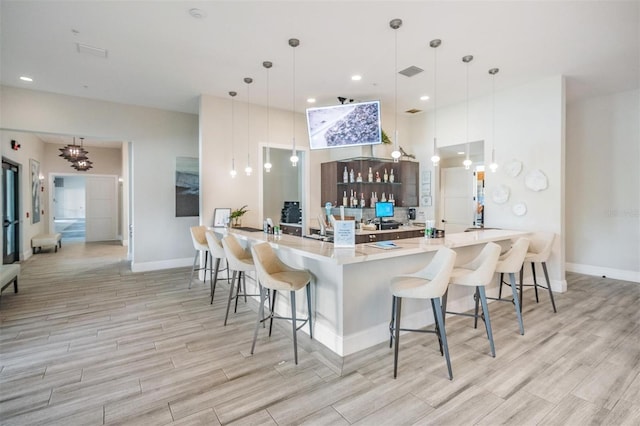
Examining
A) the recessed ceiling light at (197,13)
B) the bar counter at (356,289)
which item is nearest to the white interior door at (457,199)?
the bar counter at (356,289)

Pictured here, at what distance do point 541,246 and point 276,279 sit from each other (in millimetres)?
3709

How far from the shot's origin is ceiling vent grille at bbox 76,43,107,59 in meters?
3.64

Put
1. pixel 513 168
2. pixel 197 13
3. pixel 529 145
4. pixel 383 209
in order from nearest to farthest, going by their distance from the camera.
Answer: pixel 197 13 → pixel 529 145 → pixel 513 168 → pixel 383 209

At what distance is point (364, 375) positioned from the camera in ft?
8.09

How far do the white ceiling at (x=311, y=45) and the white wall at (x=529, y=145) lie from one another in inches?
12.8

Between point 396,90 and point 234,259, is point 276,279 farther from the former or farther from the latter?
point 396,90

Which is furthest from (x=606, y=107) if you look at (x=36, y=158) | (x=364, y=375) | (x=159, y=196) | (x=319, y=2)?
(x=36, y=158)

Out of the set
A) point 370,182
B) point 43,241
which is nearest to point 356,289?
point 370,182

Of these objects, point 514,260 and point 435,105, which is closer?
point 514,260

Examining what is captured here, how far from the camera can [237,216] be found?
5.38 metres

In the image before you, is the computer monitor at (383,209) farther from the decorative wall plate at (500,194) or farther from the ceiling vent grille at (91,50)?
the ceiling vent grille at (91,50)

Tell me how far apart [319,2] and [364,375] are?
3.25 metres

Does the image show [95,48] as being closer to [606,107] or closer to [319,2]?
[319,2]

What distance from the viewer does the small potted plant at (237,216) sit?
5.36 metres
